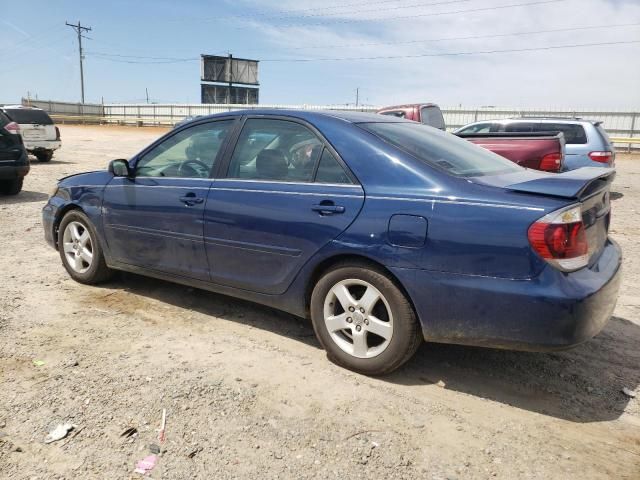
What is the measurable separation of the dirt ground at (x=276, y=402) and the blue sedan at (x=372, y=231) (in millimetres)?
345

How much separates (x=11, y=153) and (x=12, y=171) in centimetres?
31

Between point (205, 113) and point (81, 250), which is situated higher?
point (205, 113)

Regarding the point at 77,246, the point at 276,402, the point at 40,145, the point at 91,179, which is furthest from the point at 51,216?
the point at 40,145

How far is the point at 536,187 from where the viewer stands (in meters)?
2.82

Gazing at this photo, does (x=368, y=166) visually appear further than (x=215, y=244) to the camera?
No

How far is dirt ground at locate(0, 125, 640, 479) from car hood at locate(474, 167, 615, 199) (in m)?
1.19

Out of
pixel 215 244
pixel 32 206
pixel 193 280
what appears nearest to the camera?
pixel 215 244

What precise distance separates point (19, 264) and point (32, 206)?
154 inches

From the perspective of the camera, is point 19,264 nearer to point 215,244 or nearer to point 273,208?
point 215,244

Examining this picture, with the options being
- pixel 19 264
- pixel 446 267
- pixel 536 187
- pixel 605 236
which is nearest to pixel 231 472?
pixel 446 267

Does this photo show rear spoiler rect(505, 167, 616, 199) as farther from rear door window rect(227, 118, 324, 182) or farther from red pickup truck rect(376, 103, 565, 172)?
red pickup truck rect(376, 103, 565, 172)

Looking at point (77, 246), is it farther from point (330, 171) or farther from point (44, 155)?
point (44, 155)

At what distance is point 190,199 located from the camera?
155 inches

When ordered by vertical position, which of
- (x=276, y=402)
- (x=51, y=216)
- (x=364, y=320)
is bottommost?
(x=276, y=402)
